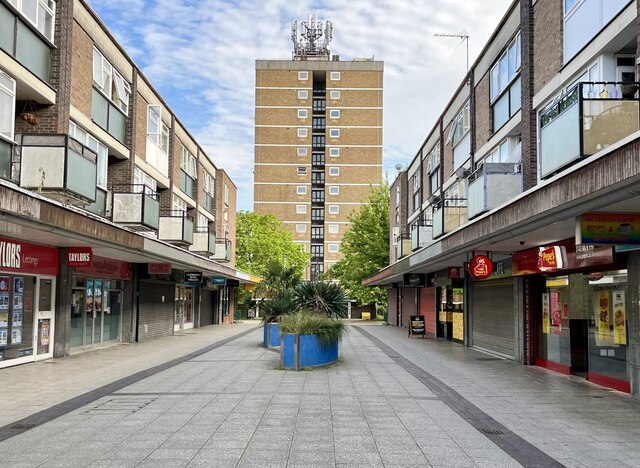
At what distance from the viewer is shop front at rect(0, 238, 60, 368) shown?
1329 centimetres

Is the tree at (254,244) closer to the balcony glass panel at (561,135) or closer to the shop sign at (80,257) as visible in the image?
the shop sign at (80,257)

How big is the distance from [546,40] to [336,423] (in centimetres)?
1012

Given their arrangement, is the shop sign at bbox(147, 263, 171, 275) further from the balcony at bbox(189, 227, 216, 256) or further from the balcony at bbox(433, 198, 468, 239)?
the balcony at bbox(433, 198, 468, 239)

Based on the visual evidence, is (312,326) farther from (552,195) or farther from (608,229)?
(608,229)

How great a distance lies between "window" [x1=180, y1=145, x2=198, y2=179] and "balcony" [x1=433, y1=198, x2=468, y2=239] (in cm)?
1338

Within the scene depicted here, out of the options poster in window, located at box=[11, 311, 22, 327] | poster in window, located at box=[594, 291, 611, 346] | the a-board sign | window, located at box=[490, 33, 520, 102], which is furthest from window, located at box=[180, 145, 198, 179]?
poster in window, located at box=[594, 291, 611, 346]

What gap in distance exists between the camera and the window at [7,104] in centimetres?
1198

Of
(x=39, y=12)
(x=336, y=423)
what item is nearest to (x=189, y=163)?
(x=39, y=12)

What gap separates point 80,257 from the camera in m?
15.1

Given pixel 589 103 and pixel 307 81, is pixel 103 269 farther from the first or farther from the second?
pixel 307 81

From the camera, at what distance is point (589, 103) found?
331 inches

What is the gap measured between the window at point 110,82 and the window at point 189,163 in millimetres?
8341

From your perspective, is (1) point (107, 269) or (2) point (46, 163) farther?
(1) point (107, 269)

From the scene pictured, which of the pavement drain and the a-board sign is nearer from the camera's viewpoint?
the pavement drain
